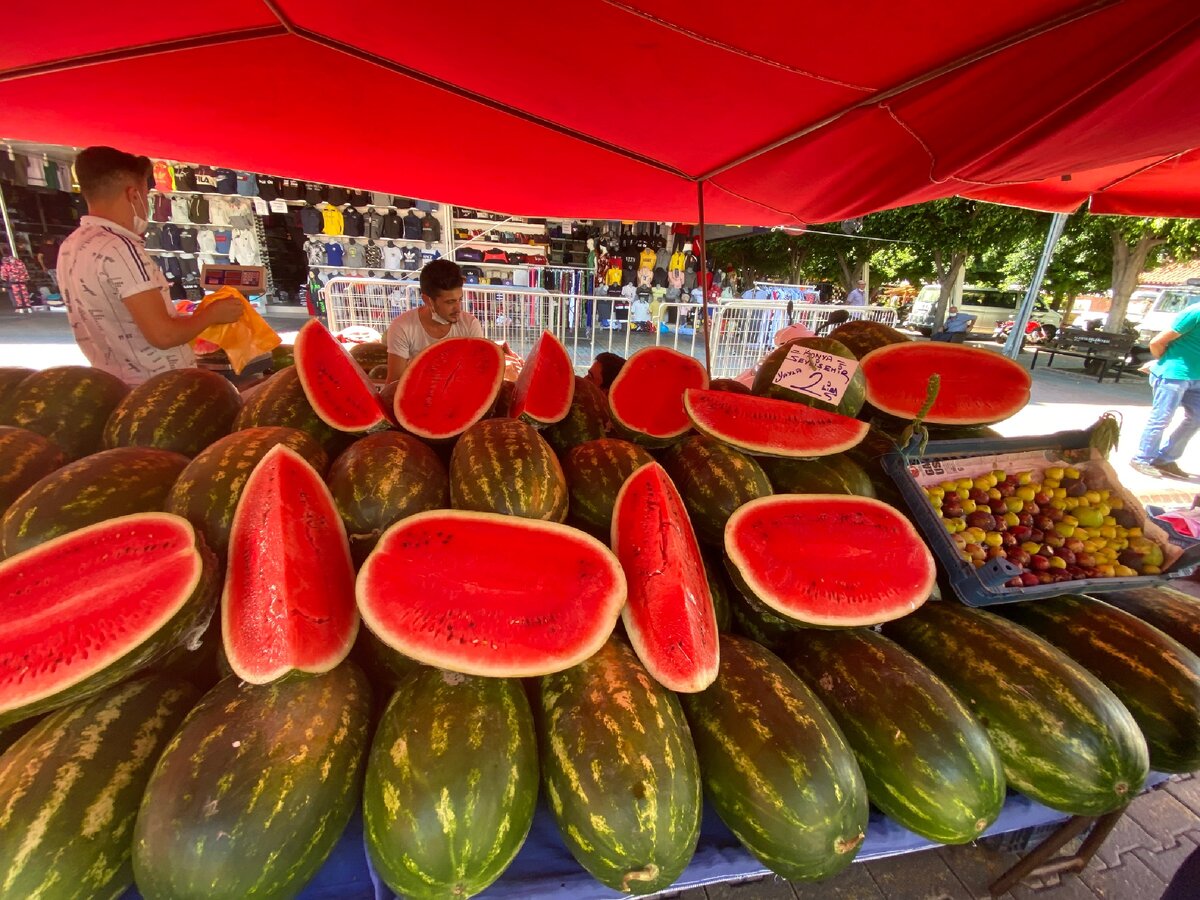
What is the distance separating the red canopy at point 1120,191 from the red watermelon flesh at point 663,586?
4.07 m

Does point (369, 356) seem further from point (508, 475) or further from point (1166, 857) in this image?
point (1166, 857)

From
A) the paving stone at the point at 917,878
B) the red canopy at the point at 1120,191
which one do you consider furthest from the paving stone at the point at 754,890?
the red canopy at the point at 1120,191

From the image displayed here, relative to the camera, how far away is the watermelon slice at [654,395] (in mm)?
1937

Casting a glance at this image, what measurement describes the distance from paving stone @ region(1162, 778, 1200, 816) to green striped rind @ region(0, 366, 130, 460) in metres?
5.12

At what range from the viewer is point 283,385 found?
5.88ft

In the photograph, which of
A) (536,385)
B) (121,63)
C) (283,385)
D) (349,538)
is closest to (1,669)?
(349,538)

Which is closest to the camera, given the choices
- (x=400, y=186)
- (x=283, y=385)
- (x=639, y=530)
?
(x=639, y=530)

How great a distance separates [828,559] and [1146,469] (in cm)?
846

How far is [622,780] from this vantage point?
101 cm

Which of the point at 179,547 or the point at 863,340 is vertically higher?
the point at 863,340

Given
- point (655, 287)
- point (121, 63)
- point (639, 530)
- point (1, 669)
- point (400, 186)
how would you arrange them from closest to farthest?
1. point (1, 669)
2. point (639, 530)
3. point (121, 63)
4. point (400, 186)
5. point (655, 287)

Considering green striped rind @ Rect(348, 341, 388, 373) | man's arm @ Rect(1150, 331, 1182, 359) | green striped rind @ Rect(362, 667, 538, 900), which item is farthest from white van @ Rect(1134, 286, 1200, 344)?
green striped rind @ Rect(362, 667, 538, 900)

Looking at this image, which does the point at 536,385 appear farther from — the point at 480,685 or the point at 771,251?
the point at 771,251

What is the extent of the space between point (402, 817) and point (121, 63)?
3.20 metres
